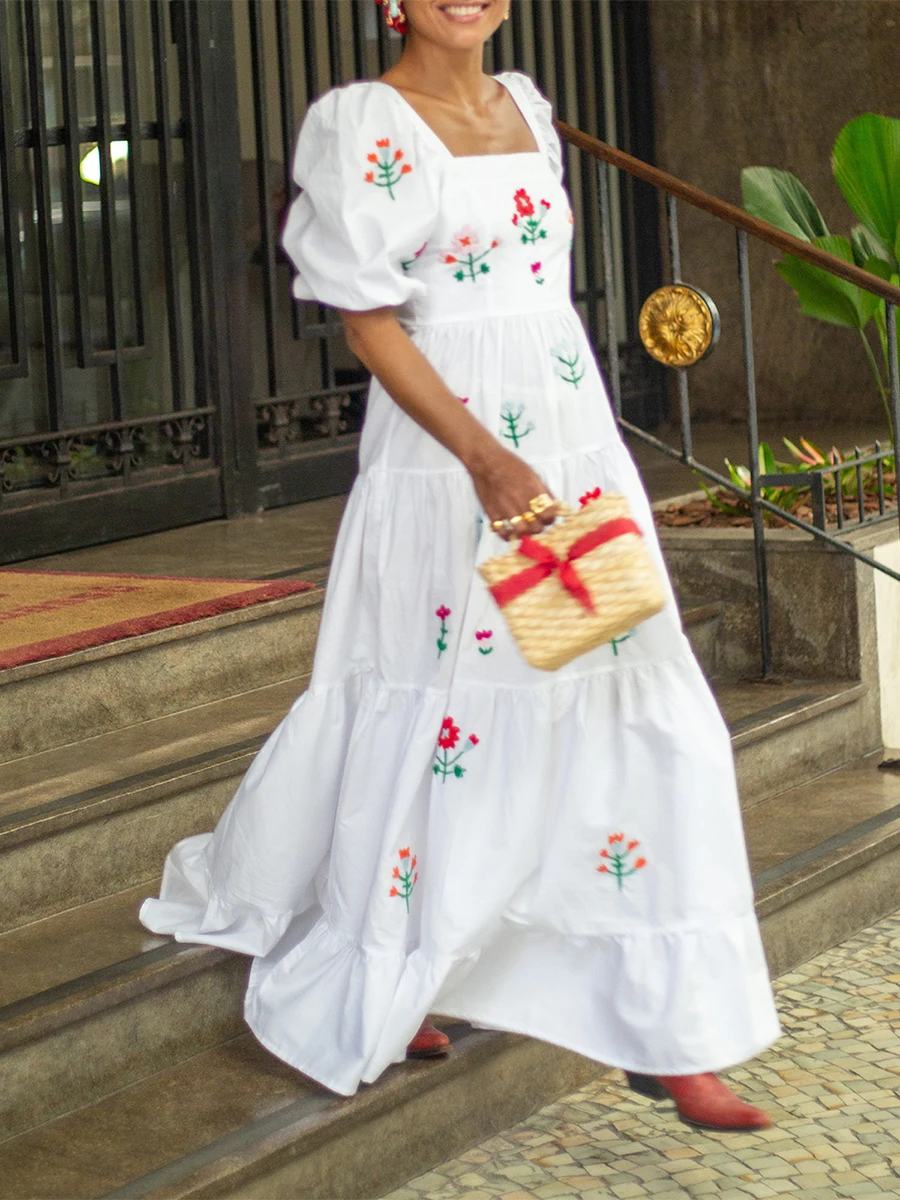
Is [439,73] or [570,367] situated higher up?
[439,73]

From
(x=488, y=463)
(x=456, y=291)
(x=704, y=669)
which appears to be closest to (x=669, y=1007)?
(x=488, y=463)

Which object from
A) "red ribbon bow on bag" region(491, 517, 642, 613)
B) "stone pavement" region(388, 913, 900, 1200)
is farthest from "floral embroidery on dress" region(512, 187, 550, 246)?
"stone pavement" region(388, 913, 900, 1200)

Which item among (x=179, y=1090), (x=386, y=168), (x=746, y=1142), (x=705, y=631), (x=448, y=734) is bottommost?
(x=746, y=1142)

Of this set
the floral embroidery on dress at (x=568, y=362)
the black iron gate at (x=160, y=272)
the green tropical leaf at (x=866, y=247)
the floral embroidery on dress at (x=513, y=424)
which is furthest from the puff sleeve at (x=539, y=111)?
the black iron gate at (x=160, y=272)

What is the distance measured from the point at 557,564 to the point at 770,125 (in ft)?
17.3

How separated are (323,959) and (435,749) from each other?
0.39 metres

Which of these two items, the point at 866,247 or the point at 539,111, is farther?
the point at 866,247

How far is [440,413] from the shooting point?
8.31ft

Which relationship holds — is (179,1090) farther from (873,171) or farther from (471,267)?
(873,171)

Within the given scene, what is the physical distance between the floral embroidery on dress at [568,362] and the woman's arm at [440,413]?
207mm

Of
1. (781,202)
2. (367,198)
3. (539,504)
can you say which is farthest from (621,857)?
Result: (781,202)

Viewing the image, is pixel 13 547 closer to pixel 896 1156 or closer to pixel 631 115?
pixel 896 1156

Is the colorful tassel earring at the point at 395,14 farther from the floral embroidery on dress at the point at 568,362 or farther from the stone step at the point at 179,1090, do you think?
the stone step at the point at 179,1090

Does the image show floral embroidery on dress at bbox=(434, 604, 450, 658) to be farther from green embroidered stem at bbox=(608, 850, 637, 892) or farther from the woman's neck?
the woman's neck
